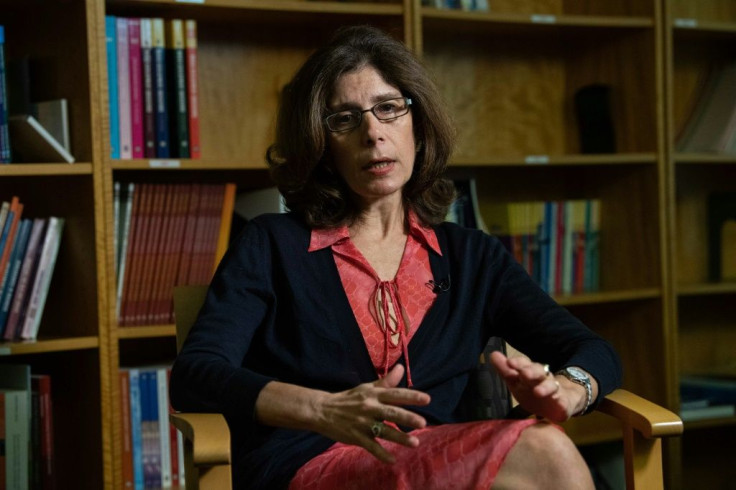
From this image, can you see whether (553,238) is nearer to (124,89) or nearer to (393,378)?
(124,89)

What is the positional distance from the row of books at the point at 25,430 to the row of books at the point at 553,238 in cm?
141

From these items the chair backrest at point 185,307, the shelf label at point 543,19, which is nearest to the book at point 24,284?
the chair backrest at point 185,307

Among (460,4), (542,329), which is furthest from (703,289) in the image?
(542,329)

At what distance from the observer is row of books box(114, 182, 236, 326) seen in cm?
251

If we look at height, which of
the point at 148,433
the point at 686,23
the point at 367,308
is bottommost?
the point at 148,433

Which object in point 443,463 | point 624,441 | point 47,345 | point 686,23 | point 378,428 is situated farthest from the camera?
point 686,23

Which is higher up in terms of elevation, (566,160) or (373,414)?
(566,160)

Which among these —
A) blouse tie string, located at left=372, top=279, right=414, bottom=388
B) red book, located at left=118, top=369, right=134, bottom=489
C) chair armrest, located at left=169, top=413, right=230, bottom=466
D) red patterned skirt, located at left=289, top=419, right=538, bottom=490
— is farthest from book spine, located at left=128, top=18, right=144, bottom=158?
red patterned skirt, located at left=289, top=419, right=538, bottom=490

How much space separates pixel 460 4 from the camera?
2.88m

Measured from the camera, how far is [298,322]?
1.78 meters

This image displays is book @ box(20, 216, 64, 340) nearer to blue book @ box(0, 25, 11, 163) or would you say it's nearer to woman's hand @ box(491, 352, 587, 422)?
blue book @ box(0, 25, 11, 163)

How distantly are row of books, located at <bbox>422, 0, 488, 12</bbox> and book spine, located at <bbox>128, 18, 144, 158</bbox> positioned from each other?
2.78ft

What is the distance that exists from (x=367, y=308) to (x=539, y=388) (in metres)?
0.44

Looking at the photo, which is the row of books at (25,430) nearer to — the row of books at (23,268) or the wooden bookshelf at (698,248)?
the row of books at (23,268)
